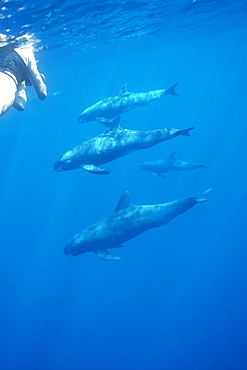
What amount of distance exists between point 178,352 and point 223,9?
2422 cm

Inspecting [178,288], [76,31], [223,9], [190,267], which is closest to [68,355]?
[178,288]

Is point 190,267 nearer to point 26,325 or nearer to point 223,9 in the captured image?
point 26,325

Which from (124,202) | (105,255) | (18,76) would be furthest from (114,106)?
(18,76)

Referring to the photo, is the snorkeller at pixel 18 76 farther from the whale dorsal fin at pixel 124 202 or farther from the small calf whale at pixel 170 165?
the small calf whale at pixel 170 165

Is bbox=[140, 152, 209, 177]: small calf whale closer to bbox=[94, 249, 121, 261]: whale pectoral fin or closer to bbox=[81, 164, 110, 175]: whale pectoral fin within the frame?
bbox=[81, 164, 110, 175]: whale pectoral fin

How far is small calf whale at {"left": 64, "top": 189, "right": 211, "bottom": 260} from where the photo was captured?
10234mm

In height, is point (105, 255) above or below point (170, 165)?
above

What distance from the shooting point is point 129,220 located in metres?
10.3

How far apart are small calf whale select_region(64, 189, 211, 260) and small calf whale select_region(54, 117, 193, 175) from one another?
5.85 feet

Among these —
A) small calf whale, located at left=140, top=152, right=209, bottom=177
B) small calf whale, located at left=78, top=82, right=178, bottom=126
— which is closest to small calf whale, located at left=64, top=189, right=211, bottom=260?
small calf whale, located at left=78, top=82, right=178, bottom=126

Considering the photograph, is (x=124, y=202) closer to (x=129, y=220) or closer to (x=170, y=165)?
(x=129, y=220)

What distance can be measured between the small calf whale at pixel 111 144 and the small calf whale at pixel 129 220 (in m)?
1.78

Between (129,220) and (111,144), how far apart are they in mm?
2857

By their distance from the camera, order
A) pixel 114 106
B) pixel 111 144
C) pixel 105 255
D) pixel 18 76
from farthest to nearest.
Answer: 1. pixel 114 106
2. pixel 105 255
3. pixel 111 144
4. pixel 18 76
